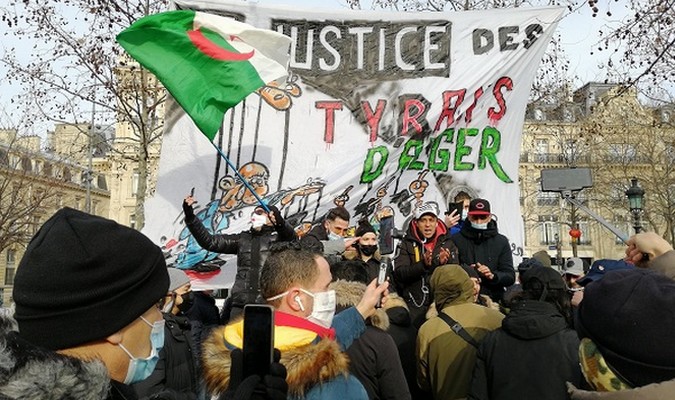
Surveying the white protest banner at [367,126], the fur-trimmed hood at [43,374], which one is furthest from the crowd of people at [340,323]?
the white protest banner at [367,126]

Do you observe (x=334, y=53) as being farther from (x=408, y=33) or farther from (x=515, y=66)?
(x=515, y=66)

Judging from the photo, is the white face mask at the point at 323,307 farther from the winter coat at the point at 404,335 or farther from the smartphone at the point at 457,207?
the smartphone at the point at 457,207

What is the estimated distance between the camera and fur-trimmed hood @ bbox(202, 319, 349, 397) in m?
2.20

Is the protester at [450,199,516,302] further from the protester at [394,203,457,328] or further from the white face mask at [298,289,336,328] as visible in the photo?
the white face mask at [298,289,336,328]

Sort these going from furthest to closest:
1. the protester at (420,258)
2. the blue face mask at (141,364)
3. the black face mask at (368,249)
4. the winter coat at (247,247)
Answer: the winter coat at (247,247) < the black face mask at (368,249) < the protester at (420,258) < the blue face mask at (141,364)

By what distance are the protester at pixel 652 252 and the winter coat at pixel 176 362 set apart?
2.55 meters

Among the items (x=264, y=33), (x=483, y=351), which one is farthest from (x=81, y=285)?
(x=264, y=33)

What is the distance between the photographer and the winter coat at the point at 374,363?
344cm

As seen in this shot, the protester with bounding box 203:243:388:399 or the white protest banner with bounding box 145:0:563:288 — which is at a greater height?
the white protest banner with bounding box 145:0:563:288

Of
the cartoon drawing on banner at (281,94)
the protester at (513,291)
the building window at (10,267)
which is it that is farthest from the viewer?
the building window at (10,267)

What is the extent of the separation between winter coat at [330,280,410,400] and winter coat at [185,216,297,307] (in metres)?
2.05

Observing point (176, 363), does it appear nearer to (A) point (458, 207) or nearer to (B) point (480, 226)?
(B) point (480, 226)

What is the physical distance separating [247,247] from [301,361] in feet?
12.4

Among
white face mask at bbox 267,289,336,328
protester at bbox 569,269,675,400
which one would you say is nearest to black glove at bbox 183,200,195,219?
white face mask at bbox 267,289,336,328
